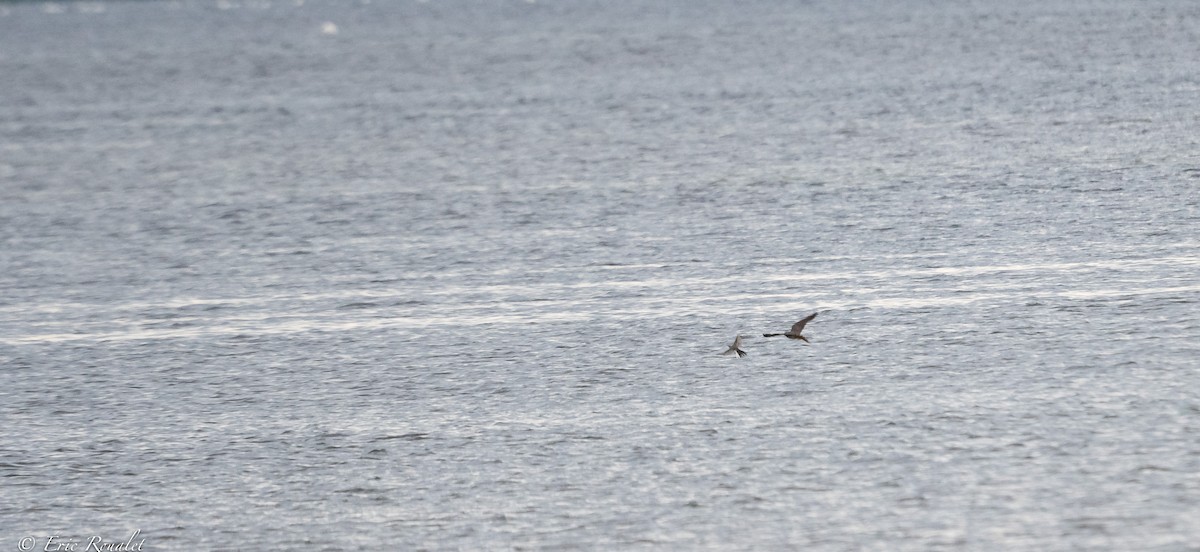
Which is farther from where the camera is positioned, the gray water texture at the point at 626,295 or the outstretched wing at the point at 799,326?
the outstretched wing at the point at 799,326

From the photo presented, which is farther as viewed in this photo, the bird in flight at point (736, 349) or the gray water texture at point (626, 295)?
the bird in flight at point (736, 349)

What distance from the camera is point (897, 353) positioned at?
3.25 meters

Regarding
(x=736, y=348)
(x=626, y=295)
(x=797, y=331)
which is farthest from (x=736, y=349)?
(x=626, y=295)

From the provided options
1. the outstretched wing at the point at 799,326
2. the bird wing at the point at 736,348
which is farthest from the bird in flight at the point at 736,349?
the outstretched wing at the point at 799,326

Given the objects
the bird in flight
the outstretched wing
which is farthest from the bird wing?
the outstretched wing

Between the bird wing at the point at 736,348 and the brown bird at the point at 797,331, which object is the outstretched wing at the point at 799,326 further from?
the bird wing at the point at 736,348

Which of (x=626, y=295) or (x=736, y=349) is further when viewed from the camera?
(x=626, y=295)

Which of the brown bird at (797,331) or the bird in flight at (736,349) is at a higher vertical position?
the brown bird at (797,331)

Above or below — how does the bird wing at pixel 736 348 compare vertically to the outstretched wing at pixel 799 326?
below

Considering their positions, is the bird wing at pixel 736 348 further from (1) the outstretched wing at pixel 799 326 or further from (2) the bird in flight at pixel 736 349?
(1) the outstretched wing at pixel 799 326

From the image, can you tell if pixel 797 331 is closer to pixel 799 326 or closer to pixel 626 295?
pixel 799 326

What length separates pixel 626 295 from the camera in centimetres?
376

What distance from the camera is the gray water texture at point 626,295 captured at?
2600 mm

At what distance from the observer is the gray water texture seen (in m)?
2.60
